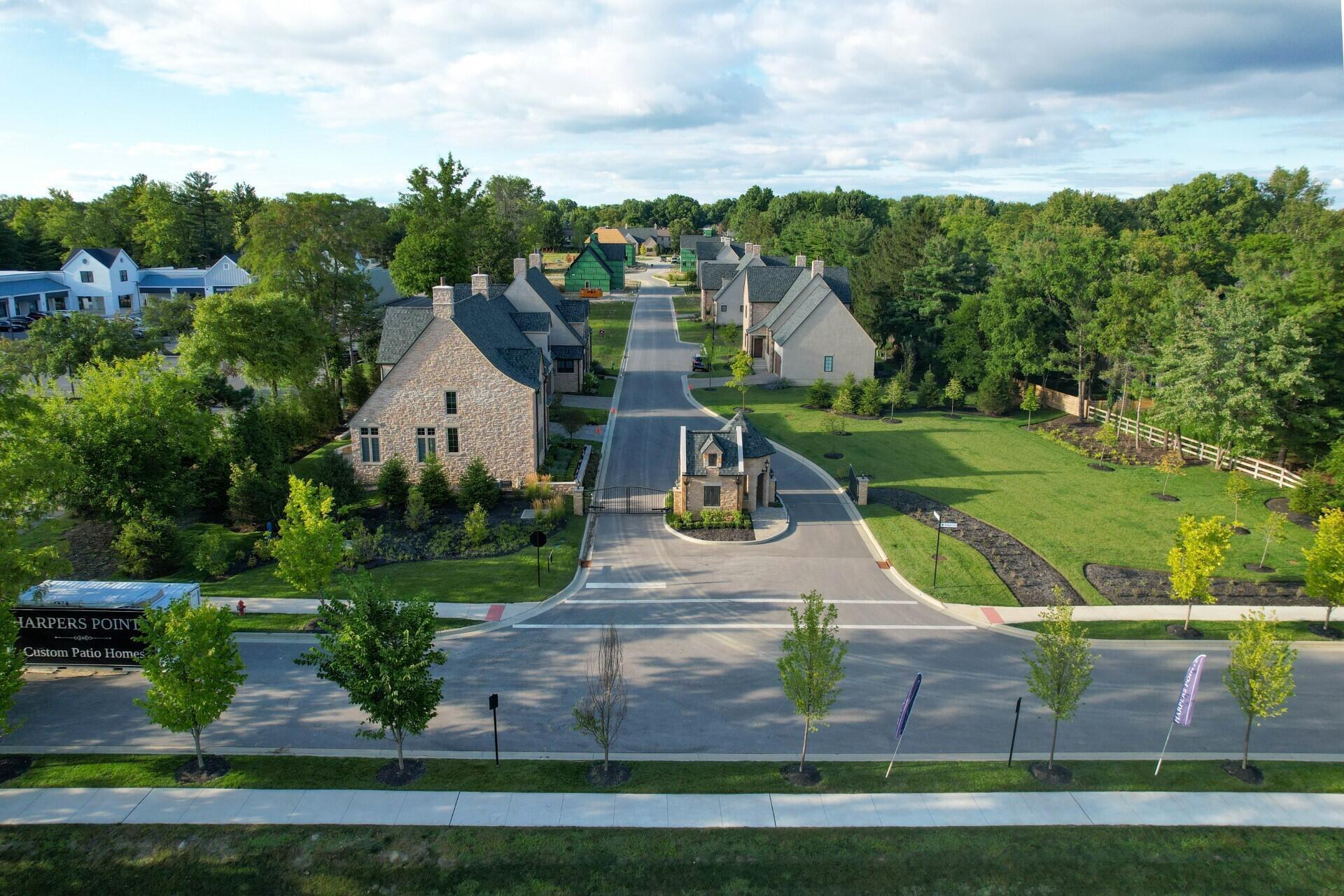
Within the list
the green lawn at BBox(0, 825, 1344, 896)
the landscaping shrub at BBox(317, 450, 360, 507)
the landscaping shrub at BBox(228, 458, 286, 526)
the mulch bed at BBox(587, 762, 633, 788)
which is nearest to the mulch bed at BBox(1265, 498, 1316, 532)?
the green lawn at BBox(0, 825, 1344, 896)

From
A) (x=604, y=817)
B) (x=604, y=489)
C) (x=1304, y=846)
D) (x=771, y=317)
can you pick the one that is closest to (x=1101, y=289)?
(x=771, y=317)

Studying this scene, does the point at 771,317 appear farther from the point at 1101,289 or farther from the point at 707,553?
the point at 707,553

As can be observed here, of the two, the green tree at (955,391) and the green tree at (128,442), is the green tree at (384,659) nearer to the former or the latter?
the green tree at (128,442)

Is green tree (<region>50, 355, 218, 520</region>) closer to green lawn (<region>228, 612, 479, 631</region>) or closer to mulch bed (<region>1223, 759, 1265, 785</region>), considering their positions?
green lawn (<region>228, 612, 479, 631</region>)

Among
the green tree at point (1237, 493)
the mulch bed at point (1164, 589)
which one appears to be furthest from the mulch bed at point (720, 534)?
the green tree at point (1237, 493)

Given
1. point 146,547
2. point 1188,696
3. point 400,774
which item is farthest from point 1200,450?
point 146,547

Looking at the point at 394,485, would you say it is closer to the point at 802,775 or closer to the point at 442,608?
the point at 442,608
